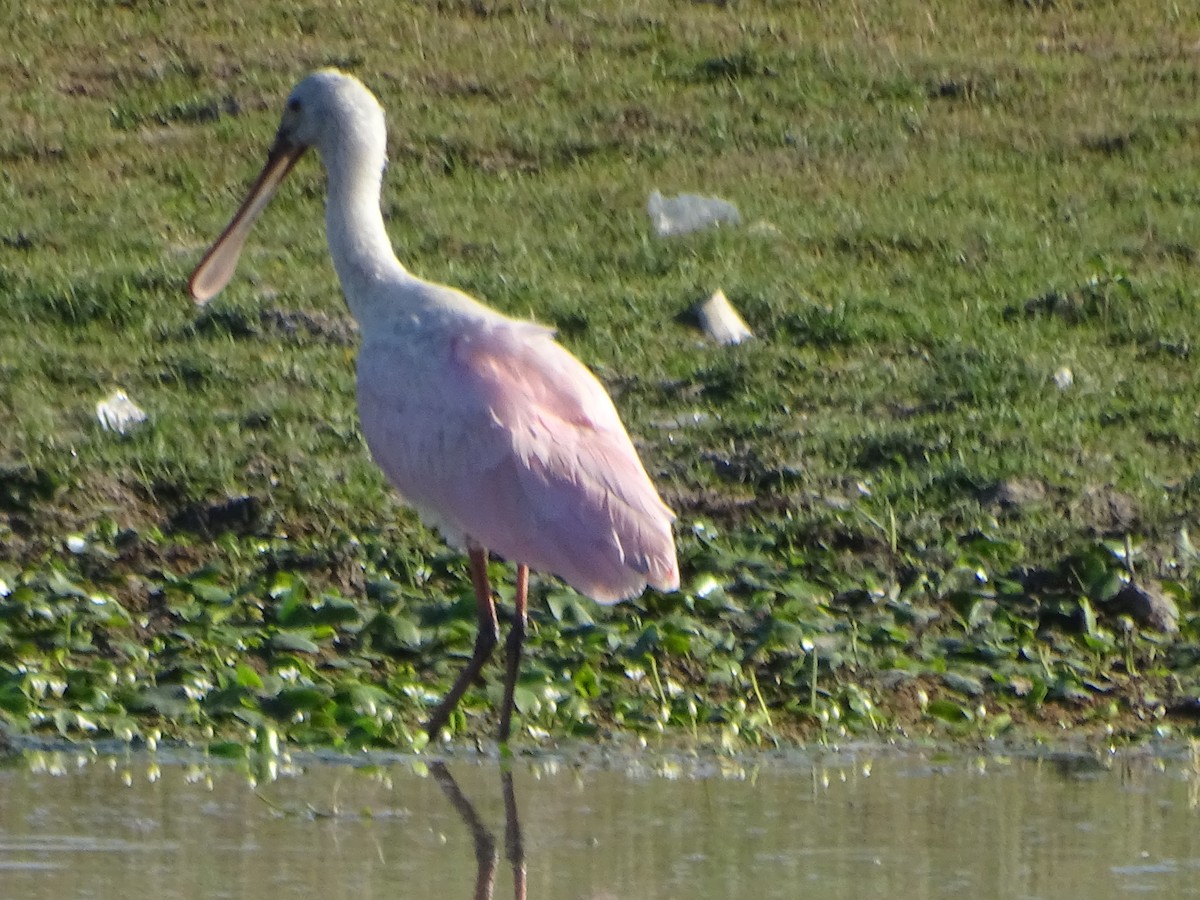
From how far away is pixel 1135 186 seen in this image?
12555 millimetres

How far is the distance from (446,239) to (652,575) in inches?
212

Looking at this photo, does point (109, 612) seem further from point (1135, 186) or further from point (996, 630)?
point (1135, 186)

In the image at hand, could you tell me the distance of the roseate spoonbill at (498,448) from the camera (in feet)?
20.3

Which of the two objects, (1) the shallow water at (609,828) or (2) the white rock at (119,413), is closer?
(1) the shallow water at (609,828)

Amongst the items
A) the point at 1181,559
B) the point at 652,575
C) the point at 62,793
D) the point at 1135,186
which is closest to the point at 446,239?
→ the point at 1135,186

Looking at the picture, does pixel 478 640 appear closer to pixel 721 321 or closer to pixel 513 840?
pixel 513 840

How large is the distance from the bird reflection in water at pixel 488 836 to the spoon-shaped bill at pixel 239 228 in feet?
8.57

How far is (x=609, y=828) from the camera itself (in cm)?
520

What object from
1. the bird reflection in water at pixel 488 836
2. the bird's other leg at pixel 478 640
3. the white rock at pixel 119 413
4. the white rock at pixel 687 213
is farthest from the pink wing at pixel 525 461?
the white rock at pixel 687 213

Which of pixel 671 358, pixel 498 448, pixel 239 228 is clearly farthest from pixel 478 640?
pixel 671 358

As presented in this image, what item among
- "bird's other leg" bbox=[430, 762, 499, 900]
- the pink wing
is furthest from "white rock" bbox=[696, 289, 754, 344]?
"bird's other leg" bbox=[430, 762, 499, 900]

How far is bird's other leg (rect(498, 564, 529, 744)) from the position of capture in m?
6.32

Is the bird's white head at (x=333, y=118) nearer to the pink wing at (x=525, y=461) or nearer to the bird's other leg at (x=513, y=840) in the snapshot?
the pink wing at (x=525, y=461)

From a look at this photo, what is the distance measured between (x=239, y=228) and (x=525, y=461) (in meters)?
2.23
